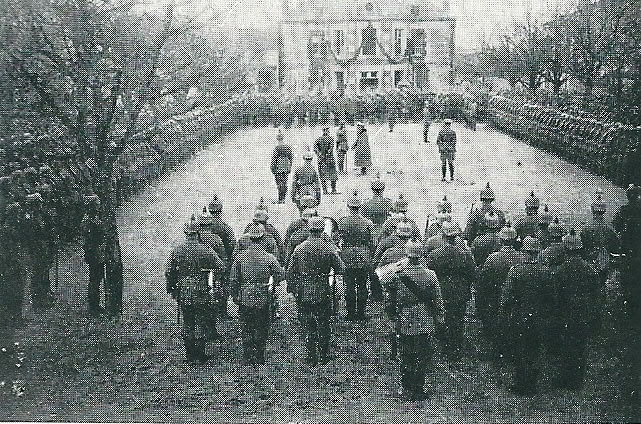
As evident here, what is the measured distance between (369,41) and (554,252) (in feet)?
94.5

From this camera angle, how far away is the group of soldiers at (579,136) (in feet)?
36.7

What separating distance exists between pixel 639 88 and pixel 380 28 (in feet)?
79.1

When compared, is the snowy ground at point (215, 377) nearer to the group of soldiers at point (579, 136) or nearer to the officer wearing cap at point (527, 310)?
the officer wearing cap at point (527, 310)

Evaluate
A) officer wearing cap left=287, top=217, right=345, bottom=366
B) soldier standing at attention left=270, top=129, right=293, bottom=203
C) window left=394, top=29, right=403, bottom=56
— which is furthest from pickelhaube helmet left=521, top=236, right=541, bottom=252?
window left=394, top=29, right=403, bottom=56

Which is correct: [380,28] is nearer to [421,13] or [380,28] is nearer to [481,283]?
[421,13]

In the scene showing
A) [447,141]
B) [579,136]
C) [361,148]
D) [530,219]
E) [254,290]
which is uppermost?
[579,136]

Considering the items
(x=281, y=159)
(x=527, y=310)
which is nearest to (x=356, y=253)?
(x=527, y=310)

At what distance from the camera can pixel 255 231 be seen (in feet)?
23.1

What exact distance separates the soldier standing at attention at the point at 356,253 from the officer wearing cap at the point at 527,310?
2.04 m

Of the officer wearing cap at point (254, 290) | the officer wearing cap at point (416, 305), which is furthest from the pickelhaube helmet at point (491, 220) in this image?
the officer wearing cap at point (254, 290)

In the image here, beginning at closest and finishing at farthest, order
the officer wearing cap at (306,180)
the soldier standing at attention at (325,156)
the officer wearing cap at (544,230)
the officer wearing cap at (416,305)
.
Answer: the officer wearing cap at (416,305) < the officer wearing cap at (544,230) < the officer wearing cap at (306,180) < the soldier standing at attention at (325,156)

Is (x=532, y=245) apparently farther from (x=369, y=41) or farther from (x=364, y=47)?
(x=364, y=47)

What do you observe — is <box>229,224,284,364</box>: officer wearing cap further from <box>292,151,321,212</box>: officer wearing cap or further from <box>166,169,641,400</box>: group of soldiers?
<box>292,151,321,212</box>: officer wearing cap

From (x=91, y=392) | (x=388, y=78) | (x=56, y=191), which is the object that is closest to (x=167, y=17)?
(x=56, y=191)
